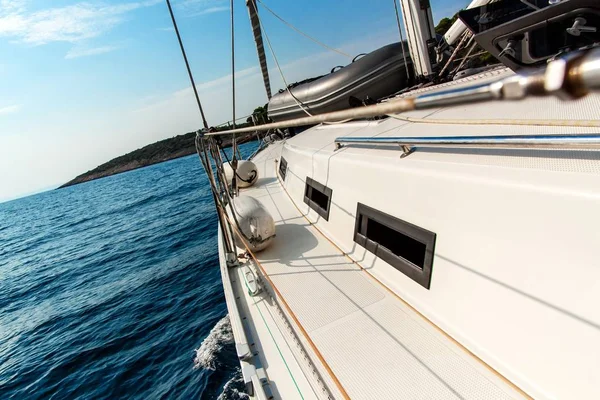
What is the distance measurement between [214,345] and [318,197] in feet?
11.3

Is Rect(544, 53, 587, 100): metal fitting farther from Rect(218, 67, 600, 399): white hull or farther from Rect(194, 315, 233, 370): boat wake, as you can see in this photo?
Rect(194, 315, 233, 370): boat wake

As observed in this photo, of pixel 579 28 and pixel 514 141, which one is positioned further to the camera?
pixel 579 28

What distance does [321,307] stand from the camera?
134 inches

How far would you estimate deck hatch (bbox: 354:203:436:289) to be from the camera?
2.80 meters

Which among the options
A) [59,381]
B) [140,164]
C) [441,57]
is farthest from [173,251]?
[140,164]

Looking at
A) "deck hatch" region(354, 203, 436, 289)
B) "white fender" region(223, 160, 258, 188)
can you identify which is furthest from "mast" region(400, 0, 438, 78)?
"white fender" region(223, 160, 258, 188)

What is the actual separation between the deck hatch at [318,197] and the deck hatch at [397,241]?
37.5 inches

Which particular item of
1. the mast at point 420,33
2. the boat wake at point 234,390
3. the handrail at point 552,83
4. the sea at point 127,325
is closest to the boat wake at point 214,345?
the sea at point 127,325

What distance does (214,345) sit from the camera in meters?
6.23

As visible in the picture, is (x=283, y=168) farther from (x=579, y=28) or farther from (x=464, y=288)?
(x=464, y=288)

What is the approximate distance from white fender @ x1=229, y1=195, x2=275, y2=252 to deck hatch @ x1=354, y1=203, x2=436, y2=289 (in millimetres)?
1399

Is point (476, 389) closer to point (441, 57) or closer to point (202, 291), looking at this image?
point (441, 57)

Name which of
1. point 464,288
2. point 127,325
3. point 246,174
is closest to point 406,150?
point 464,288

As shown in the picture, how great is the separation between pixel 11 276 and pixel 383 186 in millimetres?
21212
